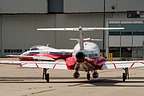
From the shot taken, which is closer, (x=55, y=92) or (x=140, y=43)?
(x=55, y=92)

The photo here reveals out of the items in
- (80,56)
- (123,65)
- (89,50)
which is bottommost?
(123,65)

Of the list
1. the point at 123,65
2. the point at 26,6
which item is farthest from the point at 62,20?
the point at 123,65

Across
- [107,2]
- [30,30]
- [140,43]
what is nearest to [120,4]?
[107,2]

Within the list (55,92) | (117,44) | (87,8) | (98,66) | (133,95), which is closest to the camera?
(133,95)

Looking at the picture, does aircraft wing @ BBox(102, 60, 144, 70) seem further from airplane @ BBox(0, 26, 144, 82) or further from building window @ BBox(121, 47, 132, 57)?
building window @ BBox(121, 47, 132, 57)

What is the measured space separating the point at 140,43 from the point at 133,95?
65.6 m

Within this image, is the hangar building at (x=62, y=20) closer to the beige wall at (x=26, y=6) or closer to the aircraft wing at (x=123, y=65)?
the beige wall at (x=26, y=6)

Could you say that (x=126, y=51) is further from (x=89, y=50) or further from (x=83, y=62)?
(x=83, y=62)

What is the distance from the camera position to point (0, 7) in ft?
301

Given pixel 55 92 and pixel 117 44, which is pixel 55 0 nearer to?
pixel 117 44

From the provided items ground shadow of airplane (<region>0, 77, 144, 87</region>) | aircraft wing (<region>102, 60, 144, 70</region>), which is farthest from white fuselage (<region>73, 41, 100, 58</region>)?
ground shadow of airplane (<region>0, 77, 144, 87</region>)

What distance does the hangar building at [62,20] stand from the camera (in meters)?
84.8

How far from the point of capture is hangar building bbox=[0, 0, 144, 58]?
84.8 metres

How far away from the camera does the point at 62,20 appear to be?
91.6 metres
